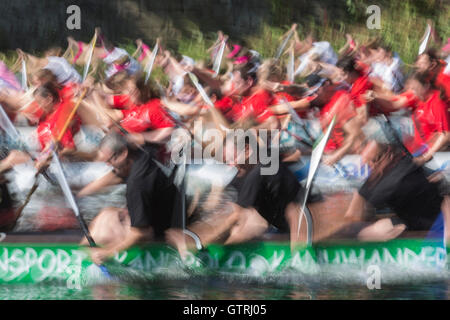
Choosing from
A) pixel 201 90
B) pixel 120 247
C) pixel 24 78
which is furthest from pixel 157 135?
pixel 24 78

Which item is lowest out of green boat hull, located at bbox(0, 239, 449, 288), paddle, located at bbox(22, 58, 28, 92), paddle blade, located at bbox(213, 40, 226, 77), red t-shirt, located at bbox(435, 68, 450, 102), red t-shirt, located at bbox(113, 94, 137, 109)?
green boat hull, located at bbox(0, 239, 449, 288)

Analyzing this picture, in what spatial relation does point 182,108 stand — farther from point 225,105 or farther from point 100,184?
point 100,184

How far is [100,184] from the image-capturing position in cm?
393

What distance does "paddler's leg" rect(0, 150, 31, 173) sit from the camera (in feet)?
13.1

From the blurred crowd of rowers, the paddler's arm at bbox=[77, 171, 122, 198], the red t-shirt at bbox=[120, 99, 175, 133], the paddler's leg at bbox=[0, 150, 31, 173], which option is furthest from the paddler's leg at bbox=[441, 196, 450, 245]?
the paddler's leg at bbox=[0, 150, 31, 173]

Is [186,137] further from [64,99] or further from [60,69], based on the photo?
[60,69]

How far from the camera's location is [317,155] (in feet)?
12.8

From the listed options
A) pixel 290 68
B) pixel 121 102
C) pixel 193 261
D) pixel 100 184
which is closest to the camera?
pixel 193 261

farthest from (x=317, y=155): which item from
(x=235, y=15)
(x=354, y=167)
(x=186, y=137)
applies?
(x=235, y=15)

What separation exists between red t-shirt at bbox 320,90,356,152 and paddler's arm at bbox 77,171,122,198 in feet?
3.77

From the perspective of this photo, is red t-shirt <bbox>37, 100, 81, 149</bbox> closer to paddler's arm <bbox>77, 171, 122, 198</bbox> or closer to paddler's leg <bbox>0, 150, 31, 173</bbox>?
paddler's leg <bbox>0, 150, 31, 173</bbox>

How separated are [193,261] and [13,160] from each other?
112 cm

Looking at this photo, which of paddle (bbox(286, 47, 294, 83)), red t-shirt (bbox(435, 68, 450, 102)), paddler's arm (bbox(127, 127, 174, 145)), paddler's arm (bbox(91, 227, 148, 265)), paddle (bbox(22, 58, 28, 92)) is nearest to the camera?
paddler's arm (bbox(91, 227, 148, 265))

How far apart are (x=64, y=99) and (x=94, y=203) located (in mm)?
606
